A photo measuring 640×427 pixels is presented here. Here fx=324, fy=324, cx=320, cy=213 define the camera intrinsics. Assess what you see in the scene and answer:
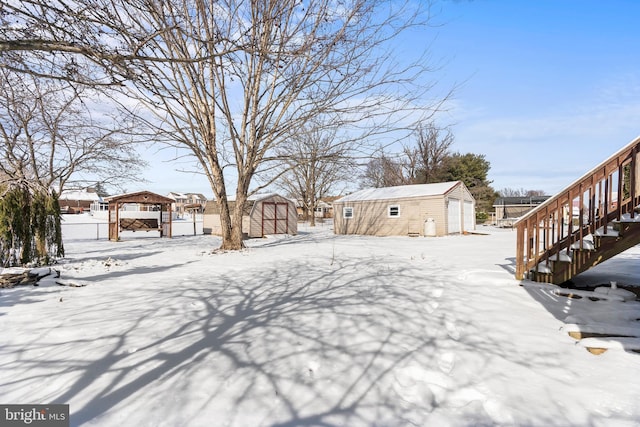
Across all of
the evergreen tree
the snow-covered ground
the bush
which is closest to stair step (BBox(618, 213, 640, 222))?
the snow-covered ground

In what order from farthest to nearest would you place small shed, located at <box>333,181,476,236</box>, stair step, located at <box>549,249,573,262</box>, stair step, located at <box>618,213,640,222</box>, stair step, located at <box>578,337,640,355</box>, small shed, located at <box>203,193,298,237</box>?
small shed, located at <box>203,193,298,237</box>, small shed, located at <box>333,181,476,236</box>, stair step, located at <box>549,249,573,262</box>, stair step, located at <box>618,213,640,222</box>, stair step, located at <box>578,337,640,355</box>

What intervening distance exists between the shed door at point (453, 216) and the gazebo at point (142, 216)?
1631 centimetres

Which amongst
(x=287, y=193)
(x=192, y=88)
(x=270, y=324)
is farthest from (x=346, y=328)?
(x=287, y=193)

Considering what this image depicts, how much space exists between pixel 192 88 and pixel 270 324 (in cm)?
915

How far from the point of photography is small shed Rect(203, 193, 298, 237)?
18.7 meters

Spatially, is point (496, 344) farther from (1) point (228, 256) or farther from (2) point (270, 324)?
(1) point (228, 256)

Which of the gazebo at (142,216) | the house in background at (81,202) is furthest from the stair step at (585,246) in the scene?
the house in background at (81,202)

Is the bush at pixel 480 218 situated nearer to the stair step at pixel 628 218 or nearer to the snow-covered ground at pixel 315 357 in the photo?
the snow-covered ground at pixel 315 357

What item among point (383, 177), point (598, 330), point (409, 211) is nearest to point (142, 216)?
point (409, 211)

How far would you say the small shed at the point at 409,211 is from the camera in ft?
59.7

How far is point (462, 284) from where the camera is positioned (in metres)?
5.74

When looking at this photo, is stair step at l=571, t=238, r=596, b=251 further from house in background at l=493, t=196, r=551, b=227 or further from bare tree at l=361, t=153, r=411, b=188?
house in background at l=493, t=196, r=551, b=227

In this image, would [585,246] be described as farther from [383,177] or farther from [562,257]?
[383,177]

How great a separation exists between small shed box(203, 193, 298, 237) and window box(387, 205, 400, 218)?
6010 millimetres
